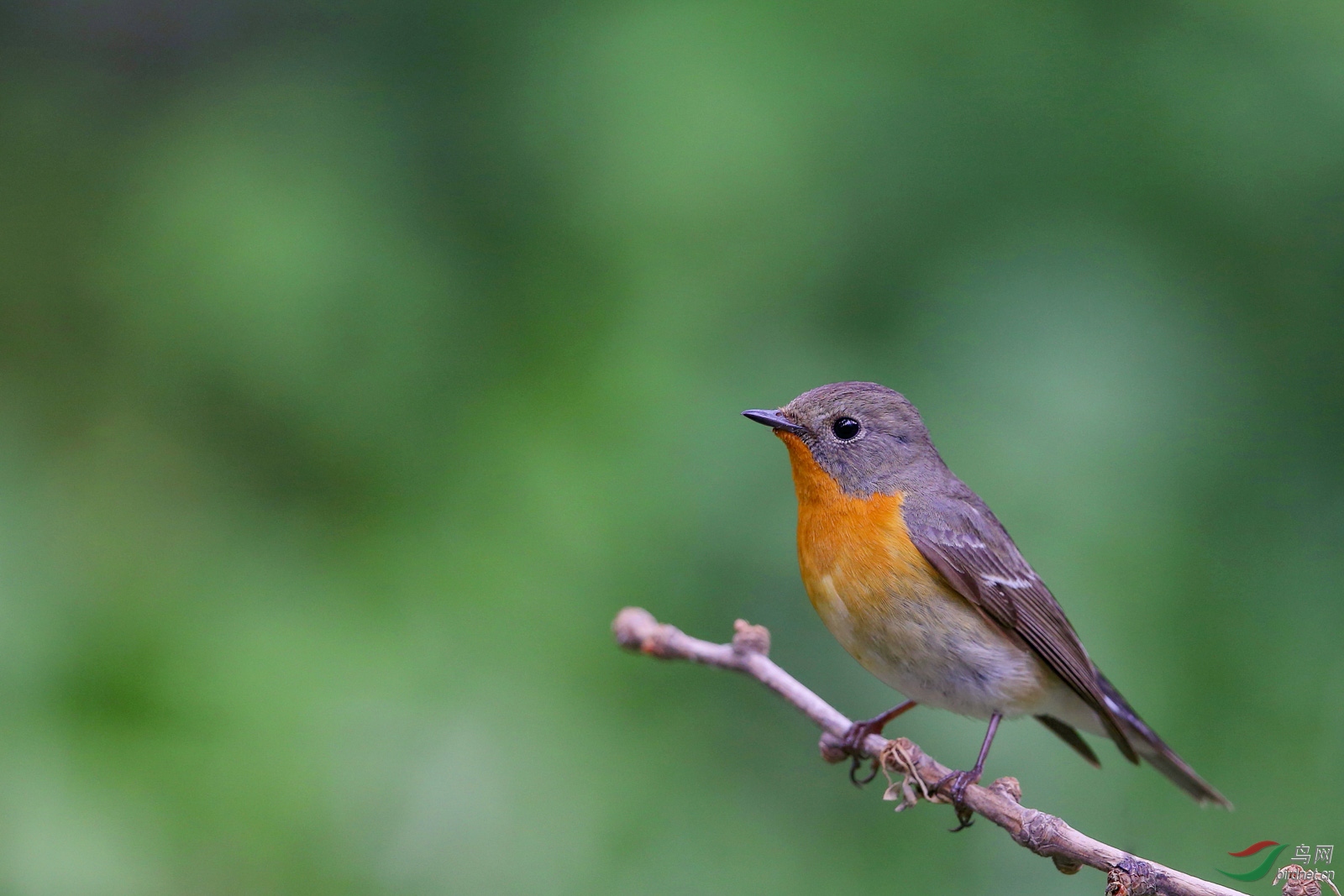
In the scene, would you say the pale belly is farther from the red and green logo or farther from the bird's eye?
the red and green logo

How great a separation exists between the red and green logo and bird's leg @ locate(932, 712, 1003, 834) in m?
0.65

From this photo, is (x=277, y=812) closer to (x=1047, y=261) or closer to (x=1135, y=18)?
(x=1047, y=261)

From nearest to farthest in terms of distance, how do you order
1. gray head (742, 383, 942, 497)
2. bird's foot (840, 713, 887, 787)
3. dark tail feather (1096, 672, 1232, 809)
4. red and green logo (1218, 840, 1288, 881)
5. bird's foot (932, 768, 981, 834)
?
red and green logo (1218, 840, 1288, 881), bird's foot (932, 768, 981, 834), bird's foot (840, 713, 887, 787), dark tail feather (1096, 672, 1232, 809), gray head (742, 383, 942, 497)

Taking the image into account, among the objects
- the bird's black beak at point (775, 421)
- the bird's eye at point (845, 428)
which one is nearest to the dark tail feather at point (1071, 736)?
the bird's eye at point (845, 428)

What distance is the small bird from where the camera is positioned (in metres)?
3.41

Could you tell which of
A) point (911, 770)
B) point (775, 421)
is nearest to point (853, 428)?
point (775, 421)

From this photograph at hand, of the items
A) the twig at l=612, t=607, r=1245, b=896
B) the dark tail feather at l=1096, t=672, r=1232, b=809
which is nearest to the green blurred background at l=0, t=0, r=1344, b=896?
the dark tail feather at l=1096, t=672, r=1232, b=809

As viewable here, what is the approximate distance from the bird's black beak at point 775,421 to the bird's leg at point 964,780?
44.8 inches

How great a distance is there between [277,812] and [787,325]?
2.63 m

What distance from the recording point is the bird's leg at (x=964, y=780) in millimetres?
2900

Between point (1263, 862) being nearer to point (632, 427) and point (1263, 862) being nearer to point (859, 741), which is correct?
point (859, 741)

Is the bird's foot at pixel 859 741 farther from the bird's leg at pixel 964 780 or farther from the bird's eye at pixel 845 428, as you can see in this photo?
the bird's eye at pixel 845 428

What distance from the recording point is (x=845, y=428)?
12.3 feet

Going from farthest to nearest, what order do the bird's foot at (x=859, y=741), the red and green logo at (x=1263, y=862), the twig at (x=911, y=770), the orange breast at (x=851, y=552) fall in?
the orange breast at (x=851, y=552), the bird's foot at (x=859, y=741), the red and green logo at (x=1263, y=862), the twig at (x=911, y=770)
